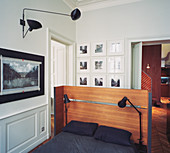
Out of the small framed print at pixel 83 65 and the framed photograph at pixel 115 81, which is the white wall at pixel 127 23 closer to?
the framed photograph at pixel 115 81

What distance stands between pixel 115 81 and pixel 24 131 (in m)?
2.48

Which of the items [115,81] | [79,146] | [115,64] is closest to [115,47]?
[115,64]

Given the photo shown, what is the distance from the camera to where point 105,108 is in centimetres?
221

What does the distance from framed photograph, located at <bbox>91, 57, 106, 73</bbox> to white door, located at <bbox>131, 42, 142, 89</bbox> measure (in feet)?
2.78

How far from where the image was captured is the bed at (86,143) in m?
1.49

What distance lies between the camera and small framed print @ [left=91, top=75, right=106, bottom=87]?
11.0 feet

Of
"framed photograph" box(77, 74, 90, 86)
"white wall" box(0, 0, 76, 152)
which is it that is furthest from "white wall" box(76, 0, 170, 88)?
"framed photograph" box(77, 74, 90, 86)

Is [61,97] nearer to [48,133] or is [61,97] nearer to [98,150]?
[48,133]

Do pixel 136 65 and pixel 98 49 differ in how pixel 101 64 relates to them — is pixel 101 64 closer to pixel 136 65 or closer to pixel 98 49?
pixel 98 49

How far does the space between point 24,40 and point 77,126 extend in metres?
1.85

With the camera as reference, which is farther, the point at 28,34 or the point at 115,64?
the point at 115,64

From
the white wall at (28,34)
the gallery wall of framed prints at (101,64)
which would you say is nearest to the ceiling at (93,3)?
the white wall at (28,34)

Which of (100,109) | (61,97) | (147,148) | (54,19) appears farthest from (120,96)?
(54,19)

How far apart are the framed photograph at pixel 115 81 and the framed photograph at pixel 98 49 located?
75cm
